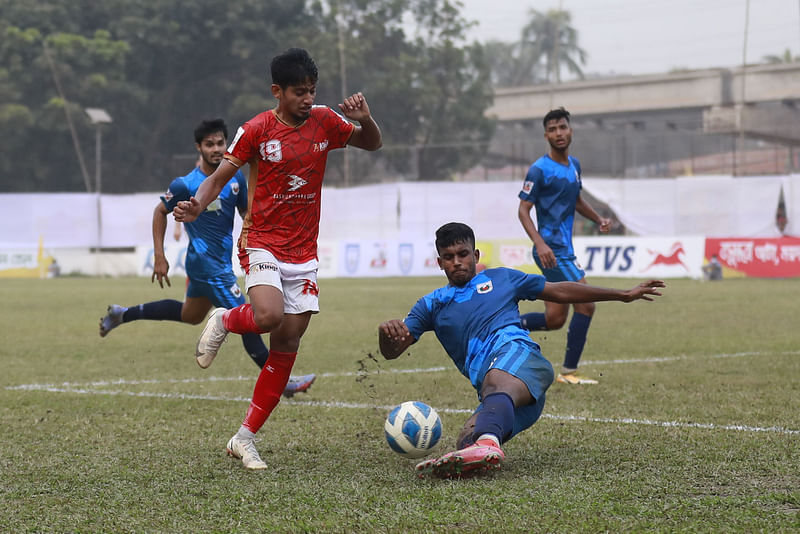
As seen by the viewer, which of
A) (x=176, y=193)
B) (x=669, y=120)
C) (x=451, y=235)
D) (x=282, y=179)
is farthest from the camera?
(x=669, y=120)

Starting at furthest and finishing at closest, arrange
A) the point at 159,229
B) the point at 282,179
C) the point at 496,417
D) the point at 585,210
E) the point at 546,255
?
the point at 585,210, the point at 546,255, the point at 159,229, the point at 282,179, the point at 496,417

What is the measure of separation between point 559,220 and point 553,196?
0.20 m

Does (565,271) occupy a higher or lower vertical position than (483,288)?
lower

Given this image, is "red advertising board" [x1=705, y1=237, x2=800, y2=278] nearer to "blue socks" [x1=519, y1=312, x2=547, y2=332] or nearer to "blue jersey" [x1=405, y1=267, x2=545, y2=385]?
"blue socks" [x1=519, y1=312, x2=547, y2=332]

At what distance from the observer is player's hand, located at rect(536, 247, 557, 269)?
25.8ft

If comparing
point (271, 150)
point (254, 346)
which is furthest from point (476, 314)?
point (254, 346)

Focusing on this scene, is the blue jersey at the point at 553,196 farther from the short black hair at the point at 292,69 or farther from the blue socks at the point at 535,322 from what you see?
the short black hair at the point at 292,69

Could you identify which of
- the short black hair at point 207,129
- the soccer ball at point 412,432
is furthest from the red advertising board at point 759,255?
the soccer ball at point 412,432

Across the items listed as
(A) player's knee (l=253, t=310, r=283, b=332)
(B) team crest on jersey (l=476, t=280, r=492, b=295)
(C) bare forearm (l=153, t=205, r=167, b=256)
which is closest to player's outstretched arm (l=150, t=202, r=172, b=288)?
(C) bare forearm (l=153, t=205, r=167, b=256)

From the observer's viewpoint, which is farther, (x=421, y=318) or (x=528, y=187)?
(x=528, y=187)

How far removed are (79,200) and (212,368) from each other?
24781 millimetres

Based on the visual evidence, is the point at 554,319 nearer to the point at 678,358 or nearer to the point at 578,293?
the point at 678,358

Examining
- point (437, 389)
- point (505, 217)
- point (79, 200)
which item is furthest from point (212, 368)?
point (79, 200)

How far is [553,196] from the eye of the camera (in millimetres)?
8367
